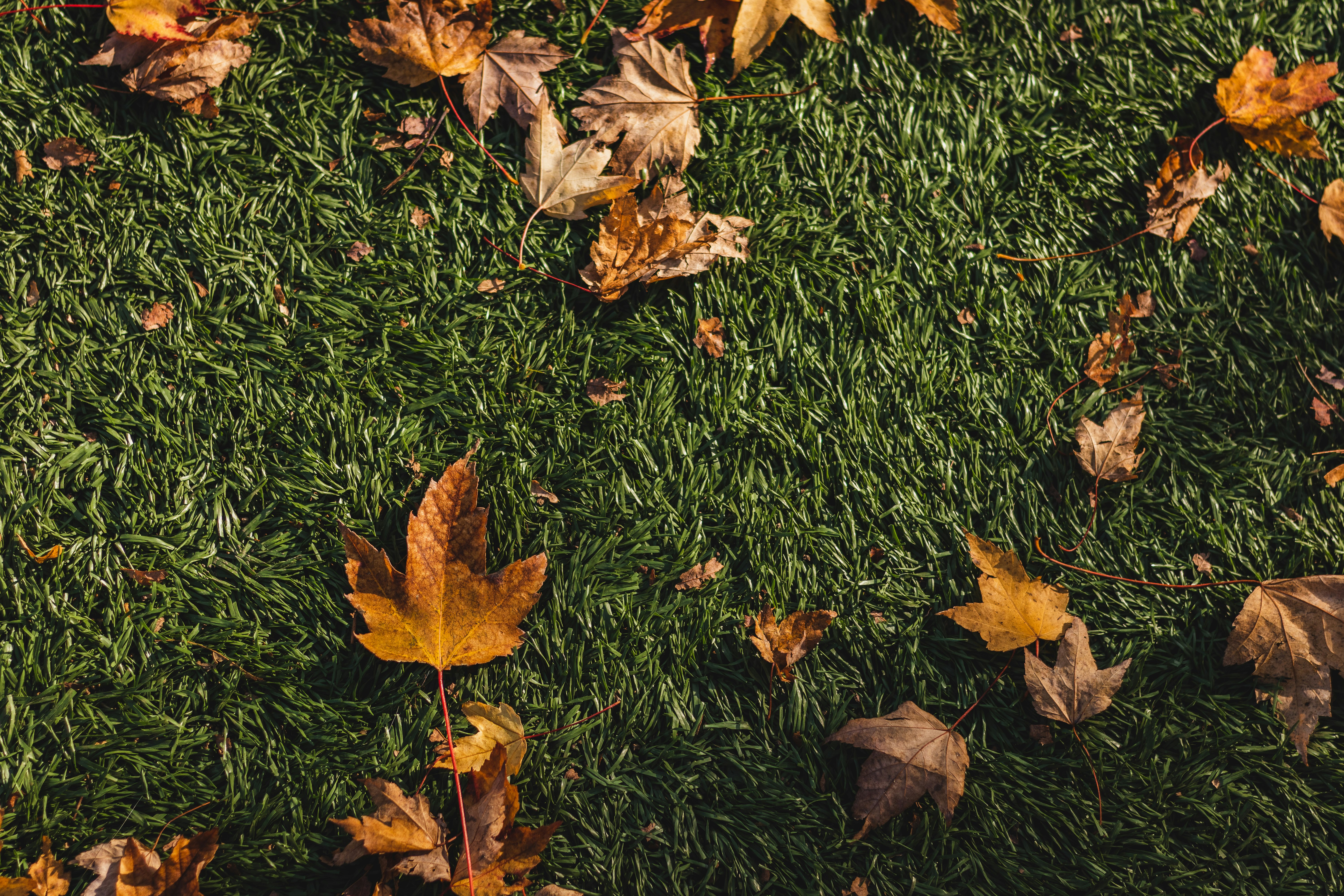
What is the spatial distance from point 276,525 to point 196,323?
60 cm

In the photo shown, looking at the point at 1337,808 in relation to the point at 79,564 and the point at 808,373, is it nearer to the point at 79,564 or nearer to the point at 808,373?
the point at 808,373

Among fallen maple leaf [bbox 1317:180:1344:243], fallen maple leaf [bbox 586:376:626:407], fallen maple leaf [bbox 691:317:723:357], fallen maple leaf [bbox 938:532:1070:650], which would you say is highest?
fallen maple leaf [bbox 1317:180:1344:243]

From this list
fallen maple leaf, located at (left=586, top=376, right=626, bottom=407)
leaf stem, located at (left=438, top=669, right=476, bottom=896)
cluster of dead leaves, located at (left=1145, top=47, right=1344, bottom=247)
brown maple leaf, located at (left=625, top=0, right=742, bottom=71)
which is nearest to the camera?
leaf stem, located at (left=438, top=669, right=476, bottom=896)

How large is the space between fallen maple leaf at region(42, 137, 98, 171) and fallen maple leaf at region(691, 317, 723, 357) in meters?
1.74

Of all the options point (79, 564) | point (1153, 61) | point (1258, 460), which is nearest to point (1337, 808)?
point (1258, 460)

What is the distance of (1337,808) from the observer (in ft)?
6.24

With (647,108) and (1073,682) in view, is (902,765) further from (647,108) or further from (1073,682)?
(647,108)

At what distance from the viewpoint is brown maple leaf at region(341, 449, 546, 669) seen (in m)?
1.70

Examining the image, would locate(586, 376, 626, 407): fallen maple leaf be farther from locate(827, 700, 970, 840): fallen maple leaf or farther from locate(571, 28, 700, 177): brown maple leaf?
locate(827, 700, 970, 840): fallen maple leaf

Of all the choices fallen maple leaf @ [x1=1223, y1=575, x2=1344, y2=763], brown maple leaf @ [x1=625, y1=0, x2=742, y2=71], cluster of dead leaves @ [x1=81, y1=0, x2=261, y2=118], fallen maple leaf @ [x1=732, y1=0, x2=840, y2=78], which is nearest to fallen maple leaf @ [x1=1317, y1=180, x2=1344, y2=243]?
fallen maple leaf @ [x1=1223, y1=575, x2=1344, y2=763]

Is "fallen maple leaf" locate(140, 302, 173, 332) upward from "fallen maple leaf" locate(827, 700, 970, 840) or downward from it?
upward

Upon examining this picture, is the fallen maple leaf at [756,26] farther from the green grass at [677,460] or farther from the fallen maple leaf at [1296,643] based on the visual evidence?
the fallen maple leaf at [1296,643]

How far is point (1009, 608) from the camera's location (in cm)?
189

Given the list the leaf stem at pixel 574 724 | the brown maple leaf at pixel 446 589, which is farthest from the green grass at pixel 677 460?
the brown maple leaf at pixel 446 589
